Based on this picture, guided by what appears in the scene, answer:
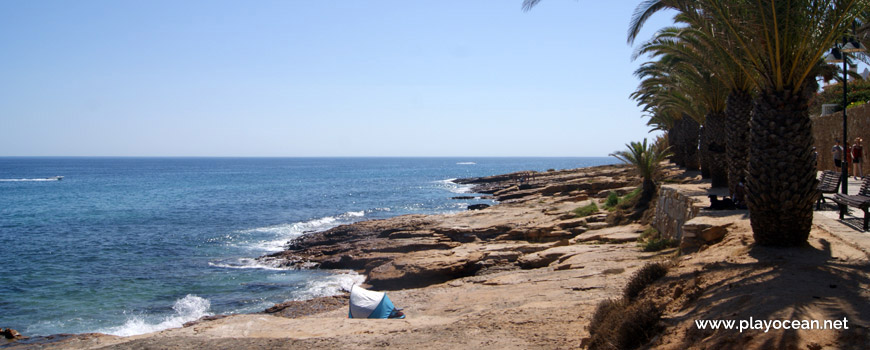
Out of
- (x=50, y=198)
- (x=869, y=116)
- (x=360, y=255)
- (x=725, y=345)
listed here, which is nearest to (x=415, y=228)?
(x=360, y=255)

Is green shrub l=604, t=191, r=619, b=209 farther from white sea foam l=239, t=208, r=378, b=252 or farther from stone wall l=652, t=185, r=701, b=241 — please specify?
white sea foam l=239, t=208, r=378, b=252

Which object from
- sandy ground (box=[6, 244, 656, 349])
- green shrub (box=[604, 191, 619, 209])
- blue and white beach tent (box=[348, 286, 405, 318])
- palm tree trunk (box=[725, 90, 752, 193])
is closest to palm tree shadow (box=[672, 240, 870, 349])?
sandy ground (box=[6, 244, 656, 349])

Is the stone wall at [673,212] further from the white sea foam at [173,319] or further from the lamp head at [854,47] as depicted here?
the white sea foam at [173,319]

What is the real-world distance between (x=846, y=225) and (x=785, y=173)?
2.45 metres

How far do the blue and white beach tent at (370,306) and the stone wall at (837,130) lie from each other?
17488mm

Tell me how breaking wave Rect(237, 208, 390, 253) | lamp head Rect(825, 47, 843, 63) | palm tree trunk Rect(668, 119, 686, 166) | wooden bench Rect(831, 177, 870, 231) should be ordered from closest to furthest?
wooden bench Rect(831, 177, 870, 231), lamp head Rect(825, 47, 843, 63), breaking wave Rect(237, 208, 390, 253), palm tree trunk Rect(668, 119, 686, 166)

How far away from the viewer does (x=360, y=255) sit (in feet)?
67.6

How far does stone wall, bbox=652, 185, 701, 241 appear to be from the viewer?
40.8ft

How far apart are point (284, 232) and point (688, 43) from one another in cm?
2371

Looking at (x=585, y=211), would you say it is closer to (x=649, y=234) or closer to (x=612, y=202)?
(x=612, y=202)

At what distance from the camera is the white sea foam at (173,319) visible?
13953mm

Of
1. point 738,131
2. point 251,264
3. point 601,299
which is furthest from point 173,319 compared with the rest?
point 738,131

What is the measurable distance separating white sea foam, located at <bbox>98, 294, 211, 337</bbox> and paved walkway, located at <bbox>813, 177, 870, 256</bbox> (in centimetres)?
1396

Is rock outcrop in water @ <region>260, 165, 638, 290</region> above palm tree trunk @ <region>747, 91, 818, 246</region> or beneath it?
beneath
